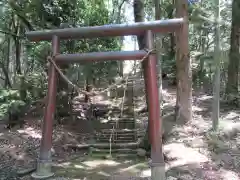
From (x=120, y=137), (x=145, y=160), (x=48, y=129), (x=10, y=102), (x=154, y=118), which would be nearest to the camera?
(x=154, y=118)

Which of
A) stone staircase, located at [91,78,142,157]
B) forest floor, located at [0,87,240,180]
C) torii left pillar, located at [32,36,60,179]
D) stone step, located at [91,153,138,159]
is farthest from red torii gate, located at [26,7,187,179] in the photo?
stone step, located at [91,153,138,159]

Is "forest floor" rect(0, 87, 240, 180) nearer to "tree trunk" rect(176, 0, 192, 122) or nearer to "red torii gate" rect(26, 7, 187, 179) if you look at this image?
"tree trunk" rect(176, 0, 192, 122)

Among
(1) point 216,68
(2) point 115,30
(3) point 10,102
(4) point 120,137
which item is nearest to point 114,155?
(4) point 120,137

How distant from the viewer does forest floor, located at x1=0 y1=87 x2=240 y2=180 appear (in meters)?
6.39

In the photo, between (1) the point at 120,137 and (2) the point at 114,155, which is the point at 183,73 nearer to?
(1) the point at 120,137

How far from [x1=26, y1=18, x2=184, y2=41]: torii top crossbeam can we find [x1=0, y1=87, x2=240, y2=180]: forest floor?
2.93m

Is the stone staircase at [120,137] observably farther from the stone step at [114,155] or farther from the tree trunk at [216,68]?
the tree trunk at [216,68]

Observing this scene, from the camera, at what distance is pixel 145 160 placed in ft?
26.4

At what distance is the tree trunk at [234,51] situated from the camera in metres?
11.1

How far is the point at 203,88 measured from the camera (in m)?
16.1

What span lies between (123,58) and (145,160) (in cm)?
376

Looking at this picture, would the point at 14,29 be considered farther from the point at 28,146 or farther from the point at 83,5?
the point at 28,146

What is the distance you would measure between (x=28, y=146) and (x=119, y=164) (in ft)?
8.34

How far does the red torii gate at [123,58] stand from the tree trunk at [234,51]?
22.2 feet
